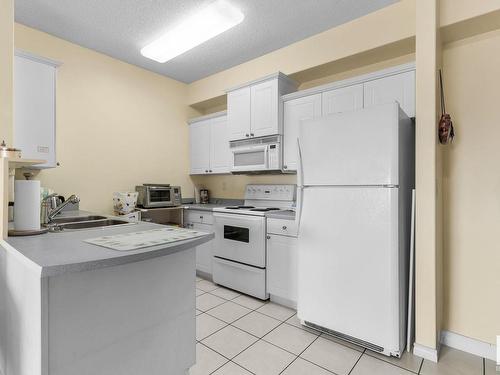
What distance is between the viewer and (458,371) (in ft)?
5.82

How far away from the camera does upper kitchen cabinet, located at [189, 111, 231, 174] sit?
376cm

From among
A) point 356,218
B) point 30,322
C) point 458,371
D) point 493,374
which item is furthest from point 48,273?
point 493,374

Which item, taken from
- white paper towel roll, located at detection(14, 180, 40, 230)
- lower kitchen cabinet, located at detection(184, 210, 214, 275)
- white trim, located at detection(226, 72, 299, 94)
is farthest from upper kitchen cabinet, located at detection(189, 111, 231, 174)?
white paper towel roll, located at detection(14, 180, 40, 230)

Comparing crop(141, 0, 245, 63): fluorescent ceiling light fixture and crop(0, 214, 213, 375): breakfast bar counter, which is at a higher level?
crop(141, 0, 245, 63): fluorescent ceiling light fixture

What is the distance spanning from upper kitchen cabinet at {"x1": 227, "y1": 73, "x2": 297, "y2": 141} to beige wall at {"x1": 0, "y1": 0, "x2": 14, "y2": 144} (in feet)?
7.07

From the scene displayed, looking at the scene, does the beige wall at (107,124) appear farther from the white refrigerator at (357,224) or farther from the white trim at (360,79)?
the white refrigerator at (357,224)

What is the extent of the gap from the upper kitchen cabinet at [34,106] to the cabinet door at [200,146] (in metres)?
1.92

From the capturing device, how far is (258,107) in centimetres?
323

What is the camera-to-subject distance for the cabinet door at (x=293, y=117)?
2872 millimetres

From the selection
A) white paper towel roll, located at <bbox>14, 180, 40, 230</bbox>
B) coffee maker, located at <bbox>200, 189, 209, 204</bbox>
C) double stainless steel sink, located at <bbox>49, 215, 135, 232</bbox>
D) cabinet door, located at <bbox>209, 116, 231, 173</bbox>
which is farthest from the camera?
coffee maker, located at <bbox>200, 189, 209, 204</bbox>

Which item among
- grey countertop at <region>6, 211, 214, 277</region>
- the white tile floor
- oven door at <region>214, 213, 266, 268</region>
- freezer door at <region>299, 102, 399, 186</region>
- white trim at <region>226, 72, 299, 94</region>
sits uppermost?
white trim at <region>226, 72, 299, 94</region>

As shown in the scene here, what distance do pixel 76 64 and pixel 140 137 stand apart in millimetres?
1035

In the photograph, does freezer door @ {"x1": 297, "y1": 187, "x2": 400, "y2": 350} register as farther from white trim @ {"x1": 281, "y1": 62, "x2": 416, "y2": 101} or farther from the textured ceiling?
the textured ceiling

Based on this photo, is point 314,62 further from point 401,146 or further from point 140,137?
point 140,137
